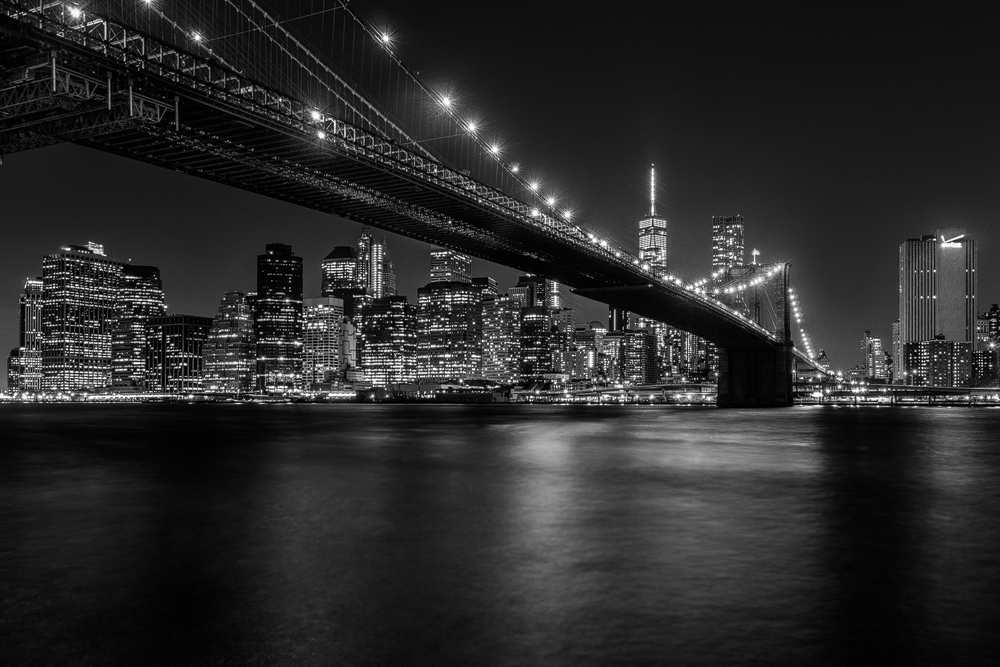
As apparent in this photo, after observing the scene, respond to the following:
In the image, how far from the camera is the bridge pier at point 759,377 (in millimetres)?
75875

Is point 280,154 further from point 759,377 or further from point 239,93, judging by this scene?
point 759,377

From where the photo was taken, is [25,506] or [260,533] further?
[25,506]

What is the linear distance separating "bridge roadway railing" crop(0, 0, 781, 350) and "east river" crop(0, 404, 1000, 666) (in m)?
11.4

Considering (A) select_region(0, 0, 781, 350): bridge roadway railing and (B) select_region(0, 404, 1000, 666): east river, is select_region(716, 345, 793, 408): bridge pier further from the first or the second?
(B) select_region(0, 404, 1000, 666): east river

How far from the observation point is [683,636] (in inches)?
267

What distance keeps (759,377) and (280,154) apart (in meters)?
57.7

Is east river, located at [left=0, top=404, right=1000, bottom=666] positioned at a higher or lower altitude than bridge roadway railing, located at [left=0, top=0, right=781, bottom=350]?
lower

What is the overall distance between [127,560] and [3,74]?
1681 cm

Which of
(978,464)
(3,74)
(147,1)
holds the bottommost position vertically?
(978,464)

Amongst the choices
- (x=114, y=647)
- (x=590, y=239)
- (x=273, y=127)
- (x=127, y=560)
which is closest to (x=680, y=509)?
(x=127, y=560)

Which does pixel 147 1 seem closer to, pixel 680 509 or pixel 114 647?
pixel 680 509

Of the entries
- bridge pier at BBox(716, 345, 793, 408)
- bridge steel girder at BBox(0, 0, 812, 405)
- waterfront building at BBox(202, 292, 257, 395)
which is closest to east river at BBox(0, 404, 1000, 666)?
bridge steel girder at BBox(0, 0, 812, 405)

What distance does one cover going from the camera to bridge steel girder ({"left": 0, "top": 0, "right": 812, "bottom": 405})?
22.5 meters

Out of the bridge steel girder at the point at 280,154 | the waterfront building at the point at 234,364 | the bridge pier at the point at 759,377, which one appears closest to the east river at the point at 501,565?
the bridge steel girder at the point at 280,154
